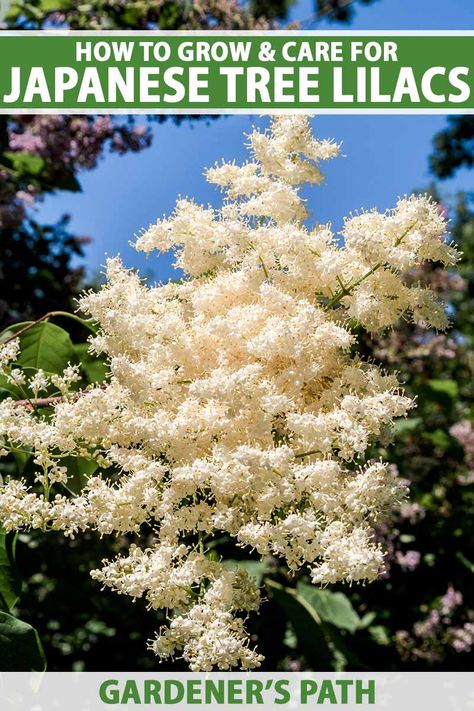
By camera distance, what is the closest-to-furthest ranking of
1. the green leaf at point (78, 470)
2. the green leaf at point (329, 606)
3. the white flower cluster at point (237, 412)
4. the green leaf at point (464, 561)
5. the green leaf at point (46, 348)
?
the white flower cluster at point (237, 412), the green leaf at point (78, 470), the green leaf at point (46, 348), the green leaf at point (329, 606), the green leaf at point (464, 561)

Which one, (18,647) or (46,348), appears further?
(46,348)

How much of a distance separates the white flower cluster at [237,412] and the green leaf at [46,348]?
32cm

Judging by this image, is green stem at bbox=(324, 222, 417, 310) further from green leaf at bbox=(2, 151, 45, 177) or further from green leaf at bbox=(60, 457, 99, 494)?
green leaf at bbox=(2, 151, 45, 177)

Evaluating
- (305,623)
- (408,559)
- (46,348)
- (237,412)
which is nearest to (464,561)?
(408,559)

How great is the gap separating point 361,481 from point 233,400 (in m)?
0.23

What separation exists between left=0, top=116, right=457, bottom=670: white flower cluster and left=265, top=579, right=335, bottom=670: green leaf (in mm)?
1837

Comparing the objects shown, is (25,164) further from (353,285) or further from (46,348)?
(353,285)

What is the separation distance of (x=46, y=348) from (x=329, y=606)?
86.2 inches

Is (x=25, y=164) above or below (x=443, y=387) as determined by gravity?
above

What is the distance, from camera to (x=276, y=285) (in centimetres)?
132

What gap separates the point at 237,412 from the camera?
3.87 feet

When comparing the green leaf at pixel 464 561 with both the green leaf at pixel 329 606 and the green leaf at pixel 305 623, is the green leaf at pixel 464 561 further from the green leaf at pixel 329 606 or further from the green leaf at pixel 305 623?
the green leaf at pixel 305 623

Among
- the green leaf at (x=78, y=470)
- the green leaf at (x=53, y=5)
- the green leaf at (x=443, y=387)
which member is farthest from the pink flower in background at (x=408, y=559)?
the green leaf at (x=53, y=5)

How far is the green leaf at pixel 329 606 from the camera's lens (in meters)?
3.38
